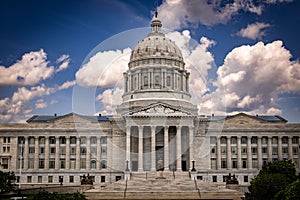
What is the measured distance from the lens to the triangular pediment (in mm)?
89375

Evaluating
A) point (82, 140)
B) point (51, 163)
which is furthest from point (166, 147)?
point (51, 163)

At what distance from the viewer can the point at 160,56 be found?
107 m

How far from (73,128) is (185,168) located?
2635 cm

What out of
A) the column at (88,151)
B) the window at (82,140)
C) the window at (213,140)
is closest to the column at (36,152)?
the window at (82,140)

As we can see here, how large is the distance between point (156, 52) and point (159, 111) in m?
23.7

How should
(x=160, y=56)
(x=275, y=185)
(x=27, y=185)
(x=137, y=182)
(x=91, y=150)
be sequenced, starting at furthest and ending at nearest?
(x=160, y=56)
(x=91, y=150)
(x=27, y=185)
(x=137, y=182)
(x=275, y=185)

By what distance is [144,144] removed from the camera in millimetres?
91688

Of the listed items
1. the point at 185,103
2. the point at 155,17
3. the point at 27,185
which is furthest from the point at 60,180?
the point at 155,17

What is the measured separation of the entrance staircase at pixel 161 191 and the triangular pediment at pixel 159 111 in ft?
66.0

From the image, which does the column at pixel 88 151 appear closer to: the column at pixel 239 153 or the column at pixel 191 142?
the column at pixel 191 142

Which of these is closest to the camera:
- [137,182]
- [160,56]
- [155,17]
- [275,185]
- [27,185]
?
[275,185]

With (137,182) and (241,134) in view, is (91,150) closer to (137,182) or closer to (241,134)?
(137,182)

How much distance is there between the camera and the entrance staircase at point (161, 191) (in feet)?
193

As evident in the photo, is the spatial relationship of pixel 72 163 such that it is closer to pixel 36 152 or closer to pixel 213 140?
pixel 36 152
